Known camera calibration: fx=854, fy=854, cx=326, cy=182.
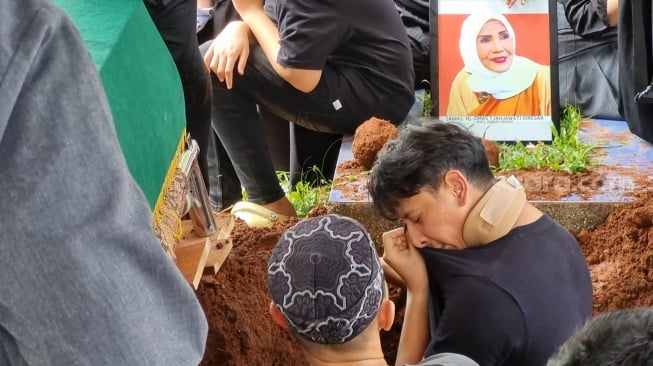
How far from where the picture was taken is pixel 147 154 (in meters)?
1.78

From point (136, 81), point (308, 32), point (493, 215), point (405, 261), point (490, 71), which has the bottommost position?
point (490, 71)

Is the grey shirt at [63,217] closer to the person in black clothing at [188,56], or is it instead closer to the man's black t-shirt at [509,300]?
the man's black t-shirt at [509,300]

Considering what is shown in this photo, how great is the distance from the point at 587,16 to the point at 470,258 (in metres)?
2.13

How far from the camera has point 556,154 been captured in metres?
3.29

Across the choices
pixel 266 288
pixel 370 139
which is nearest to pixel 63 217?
pixel 266 288

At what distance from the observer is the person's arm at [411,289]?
199cm

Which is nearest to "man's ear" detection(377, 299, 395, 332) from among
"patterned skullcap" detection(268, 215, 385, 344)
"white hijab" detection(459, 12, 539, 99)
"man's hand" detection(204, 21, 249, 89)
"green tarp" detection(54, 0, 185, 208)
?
"patterned skullcap" detection(268, 215, 385, 344)

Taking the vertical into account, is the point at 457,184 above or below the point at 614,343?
below

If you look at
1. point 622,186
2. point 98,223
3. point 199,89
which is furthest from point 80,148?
point 622,186

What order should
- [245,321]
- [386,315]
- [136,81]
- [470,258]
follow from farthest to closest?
[245,321]
[470,258]
[136,81]
[386,315]

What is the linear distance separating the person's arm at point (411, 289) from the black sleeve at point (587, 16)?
2.01m

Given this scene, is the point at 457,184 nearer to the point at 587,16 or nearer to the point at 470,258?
the point at 470,258

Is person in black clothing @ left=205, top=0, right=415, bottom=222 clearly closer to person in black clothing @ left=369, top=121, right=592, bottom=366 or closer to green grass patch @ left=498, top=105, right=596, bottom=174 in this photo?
green grass patch @ left=498, top=105, right=596, bottom=174

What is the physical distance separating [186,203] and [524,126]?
1816 millimetres
